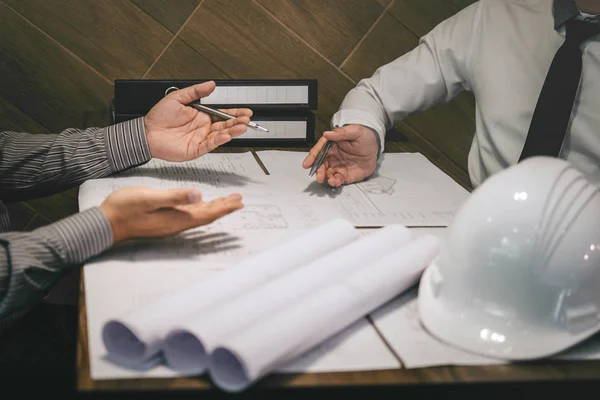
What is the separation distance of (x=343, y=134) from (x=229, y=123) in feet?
0.88

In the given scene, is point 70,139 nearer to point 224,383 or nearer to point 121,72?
point 121,72

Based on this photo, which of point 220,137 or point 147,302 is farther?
point 220,137

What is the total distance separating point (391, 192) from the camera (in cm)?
145

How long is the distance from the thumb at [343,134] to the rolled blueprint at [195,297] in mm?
475

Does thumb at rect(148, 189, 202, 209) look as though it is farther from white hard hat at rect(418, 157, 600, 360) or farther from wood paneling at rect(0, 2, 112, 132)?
wood paneling at rect(0, 2, 112, 132)

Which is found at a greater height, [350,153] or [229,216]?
[350,153]

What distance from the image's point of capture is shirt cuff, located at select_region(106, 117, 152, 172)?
1.42 m

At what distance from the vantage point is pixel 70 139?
1.45 metres

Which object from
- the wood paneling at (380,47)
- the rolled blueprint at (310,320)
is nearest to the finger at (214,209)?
the rolled blueprint at (310,320)

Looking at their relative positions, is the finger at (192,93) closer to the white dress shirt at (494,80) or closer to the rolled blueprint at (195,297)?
the white dress shirt at (494,80)

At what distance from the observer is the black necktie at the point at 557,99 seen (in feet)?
4.75

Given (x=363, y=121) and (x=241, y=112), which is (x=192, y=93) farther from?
(x=363, y=121)

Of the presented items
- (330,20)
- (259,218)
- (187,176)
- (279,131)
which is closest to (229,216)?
(259,218)

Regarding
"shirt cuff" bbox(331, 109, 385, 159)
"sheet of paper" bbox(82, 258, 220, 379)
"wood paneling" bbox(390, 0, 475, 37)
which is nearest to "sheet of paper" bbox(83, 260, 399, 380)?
"sheet of paper" bbox(82, 258, 220, 379)
